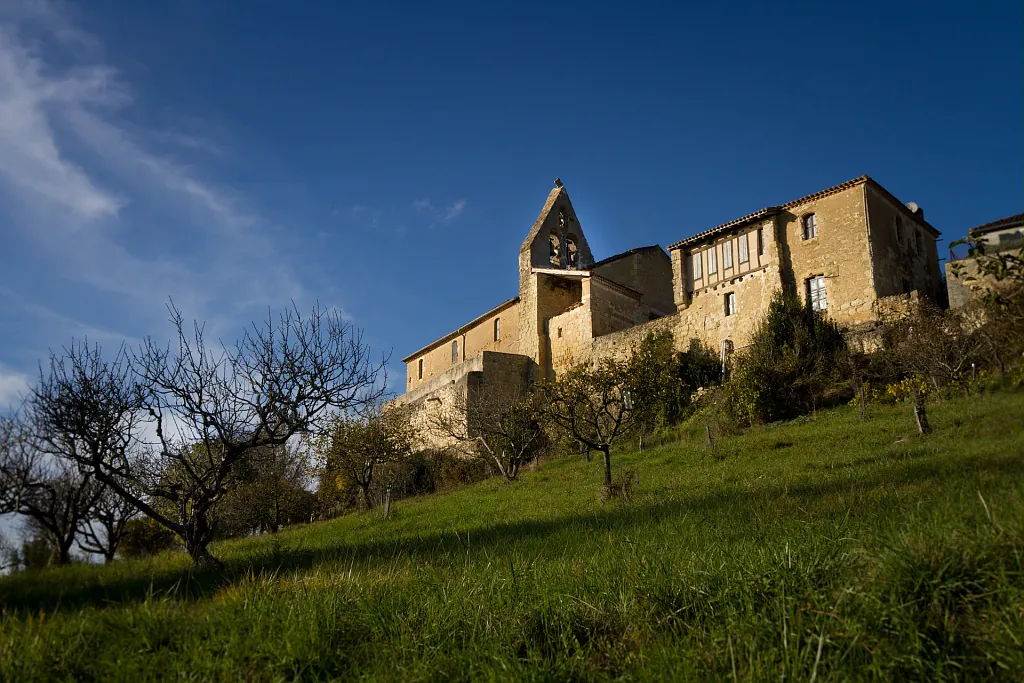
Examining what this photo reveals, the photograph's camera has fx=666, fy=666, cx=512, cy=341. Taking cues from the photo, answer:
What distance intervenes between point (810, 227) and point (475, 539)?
22.4 m

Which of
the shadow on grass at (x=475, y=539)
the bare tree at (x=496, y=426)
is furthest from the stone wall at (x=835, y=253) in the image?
the shadow on grass at (x=475, y=539)

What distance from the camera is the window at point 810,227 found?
2598cm

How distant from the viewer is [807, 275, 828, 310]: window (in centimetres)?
2538

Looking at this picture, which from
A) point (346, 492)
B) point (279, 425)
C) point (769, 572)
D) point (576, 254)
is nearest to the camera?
point (769, 572)

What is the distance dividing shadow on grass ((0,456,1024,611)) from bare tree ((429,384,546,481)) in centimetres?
1062

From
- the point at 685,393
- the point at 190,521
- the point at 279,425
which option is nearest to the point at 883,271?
the point at 685,393

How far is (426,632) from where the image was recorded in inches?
155

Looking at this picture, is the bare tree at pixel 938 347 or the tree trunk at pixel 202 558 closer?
the tree trunk at pixel 202 558

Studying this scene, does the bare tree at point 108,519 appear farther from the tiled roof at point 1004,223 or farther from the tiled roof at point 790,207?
the tiled roof at point 1004,223

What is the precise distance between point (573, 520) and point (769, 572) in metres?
5.76

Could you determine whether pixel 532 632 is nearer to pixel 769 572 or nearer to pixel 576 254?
pixel 769 572

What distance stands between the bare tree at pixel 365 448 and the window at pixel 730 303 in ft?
47.8

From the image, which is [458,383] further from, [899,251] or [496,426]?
[899,251]

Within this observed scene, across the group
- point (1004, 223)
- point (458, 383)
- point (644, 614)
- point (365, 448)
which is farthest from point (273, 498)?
point (1004, 223)
